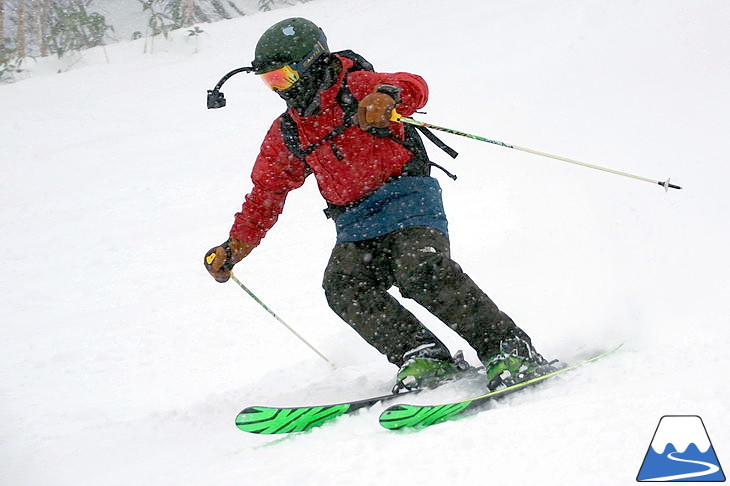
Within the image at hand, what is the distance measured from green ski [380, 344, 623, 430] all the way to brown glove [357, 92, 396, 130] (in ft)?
4.08

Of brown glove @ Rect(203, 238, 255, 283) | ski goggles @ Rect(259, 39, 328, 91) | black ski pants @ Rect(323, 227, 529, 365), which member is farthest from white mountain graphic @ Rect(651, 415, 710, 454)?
brown glove @ Rect(203, 238, 255, 283)

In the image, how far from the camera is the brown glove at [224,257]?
Answer: 388 cm

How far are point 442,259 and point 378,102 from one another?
0.78 m

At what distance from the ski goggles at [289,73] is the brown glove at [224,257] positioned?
0.93 metres

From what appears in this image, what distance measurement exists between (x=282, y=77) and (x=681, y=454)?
2258mm

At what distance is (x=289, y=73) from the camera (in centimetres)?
337

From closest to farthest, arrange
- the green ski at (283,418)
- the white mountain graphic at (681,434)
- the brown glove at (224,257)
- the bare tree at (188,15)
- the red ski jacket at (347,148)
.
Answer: the white mountain graphic at (681,434) < the green ski at (283,418) < the red ski jacket at (347,148) < the brown glove at (224,257) < the bare tree at (188,15)

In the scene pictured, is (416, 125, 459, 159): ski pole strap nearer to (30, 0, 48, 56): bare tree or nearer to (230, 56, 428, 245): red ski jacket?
(230, 56, 428, 245): red ski jacket

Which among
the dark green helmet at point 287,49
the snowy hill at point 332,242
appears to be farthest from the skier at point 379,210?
the snowy hill at point 332,242

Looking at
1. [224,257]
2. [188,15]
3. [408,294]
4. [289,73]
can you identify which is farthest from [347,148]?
[188,15]

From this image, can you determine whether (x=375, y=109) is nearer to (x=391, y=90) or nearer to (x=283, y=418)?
(x=391, y=90)

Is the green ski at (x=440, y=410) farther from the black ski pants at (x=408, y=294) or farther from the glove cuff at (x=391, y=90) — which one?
the glove cuff at (x=391, y=90)

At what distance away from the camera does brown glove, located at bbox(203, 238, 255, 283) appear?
388 centimetres

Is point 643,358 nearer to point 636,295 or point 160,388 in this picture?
point 636,295
